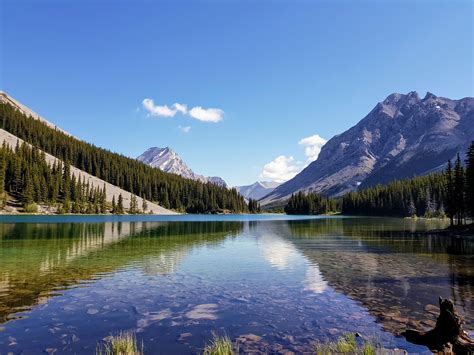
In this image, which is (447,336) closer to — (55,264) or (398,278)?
(398,278)

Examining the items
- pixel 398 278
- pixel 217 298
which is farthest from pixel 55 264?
pixel 398 278

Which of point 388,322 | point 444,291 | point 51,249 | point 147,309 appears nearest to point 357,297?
point 388,322

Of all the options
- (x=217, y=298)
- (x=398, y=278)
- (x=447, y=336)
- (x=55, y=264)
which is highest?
(x=55, y=264)

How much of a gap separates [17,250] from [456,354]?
51.5 meters

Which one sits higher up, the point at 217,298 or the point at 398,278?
the point at 217,298

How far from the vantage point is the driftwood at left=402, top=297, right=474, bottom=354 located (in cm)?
1521

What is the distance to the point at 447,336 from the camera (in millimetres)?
15820

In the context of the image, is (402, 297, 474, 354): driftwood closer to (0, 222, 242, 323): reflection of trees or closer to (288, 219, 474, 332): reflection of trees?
(288, 219, 474, 332): reflection of trees

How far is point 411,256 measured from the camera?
4688 cm

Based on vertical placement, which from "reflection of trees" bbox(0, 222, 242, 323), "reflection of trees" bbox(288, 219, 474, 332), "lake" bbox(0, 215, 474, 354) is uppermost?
"reflection of trees" bbox(0, 222, 242, 323)

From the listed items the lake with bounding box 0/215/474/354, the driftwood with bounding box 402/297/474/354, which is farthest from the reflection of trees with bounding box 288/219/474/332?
the driftwood with bounding box 402/297/474/354

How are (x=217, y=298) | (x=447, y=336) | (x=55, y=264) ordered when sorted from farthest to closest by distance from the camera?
(x=55, y=264)
(x=217, y=298)
(x=447, y=336)

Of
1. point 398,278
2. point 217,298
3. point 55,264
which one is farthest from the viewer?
point 55,264

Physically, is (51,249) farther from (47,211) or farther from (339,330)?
(47,211)
